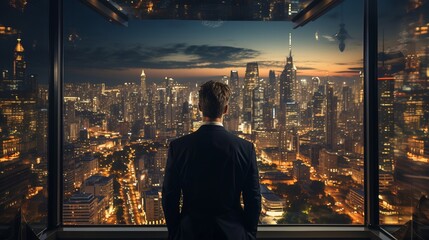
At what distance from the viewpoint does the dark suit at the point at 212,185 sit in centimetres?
168

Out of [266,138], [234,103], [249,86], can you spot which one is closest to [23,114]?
[234,103]

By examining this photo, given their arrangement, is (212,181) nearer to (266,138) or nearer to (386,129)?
(266,138)

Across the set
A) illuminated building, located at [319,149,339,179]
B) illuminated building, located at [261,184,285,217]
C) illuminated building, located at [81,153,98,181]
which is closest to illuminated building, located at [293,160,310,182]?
illuminated building, located at [319,149,339,179]

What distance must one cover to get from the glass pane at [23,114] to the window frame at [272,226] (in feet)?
→ 0.22

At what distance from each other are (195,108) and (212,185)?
1225 mm

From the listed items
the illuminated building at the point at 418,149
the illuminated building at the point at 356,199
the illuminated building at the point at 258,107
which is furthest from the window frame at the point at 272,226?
the illuminated building at the point at 258,107

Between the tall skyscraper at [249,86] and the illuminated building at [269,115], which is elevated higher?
the tall skyscraper at [249,86]

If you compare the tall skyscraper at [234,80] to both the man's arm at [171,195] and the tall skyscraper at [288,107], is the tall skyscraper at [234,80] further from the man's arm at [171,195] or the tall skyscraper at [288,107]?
the man's arm at [171,195]

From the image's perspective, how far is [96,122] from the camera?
9.45 ft

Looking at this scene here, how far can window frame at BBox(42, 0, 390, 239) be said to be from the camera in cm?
279

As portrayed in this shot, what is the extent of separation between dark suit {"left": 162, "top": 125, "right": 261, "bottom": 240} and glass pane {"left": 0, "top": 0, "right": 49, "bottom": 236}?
1061mm

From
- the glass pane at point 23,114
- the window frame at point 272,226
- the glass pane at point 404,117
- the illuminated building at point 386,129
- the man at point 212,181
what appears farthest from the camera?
the window frame at point 272,226

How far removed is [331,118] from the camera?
2.92m

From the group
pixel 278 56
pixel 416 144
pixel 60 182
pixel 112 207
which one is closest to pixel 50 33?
pixel 60 182
